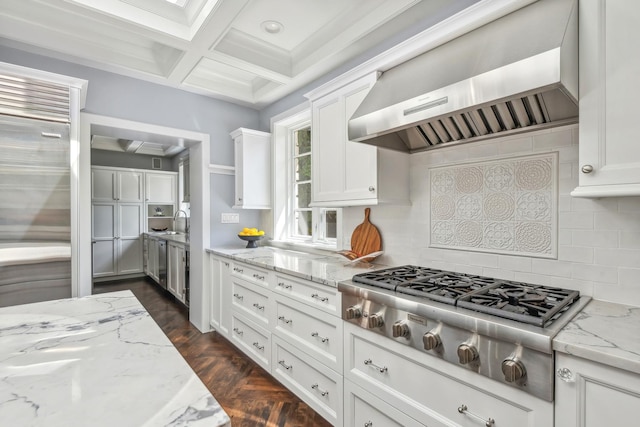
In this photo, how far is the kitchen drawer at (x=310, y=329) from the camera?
1803mm

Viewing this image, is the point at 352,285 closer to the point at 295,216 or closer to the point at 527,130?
the point at 527,130

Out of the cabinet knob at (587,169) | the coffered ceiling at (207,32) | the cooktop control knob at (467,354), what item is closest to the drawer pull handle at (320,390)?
the cooktop control knob at (467,354)

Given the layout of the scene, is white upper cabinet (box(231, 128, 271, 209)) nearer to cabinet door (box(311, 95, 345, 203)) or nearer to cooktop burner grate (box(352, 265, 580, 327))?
cabinet door (box(311, 95, 345, 203))

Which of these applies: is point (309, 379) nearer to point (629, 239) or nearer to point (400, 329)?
point (400, 329)

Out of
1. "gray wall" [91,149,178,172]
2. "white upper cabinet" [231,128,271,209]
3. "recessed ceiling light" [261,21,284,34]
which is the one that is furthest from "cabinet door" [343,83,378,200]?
"gray wall" [91,149,178,172]

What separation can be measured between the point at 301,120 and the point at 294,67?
596 mm

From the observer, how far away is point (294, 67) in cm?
297

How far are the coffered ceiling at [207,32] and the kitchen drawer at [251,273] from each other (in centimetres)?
179

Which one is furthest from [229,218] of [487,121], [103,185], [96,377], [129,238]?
[103,185]

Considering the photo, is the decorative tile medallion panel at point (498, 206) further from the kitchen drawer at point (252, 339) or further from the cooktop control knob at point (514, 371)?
the kitchen drawer at point (252, 339)

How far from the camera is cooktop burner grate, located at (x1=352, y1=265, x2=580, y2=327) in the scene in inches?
45.1

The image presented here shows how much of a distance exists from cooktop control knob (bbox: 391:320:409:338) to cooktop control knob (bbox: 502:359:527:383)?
0.41 metres

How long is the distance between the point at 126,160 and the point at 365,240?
6158 millimetres

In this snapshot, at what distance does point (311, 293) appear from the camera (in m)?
1.98
